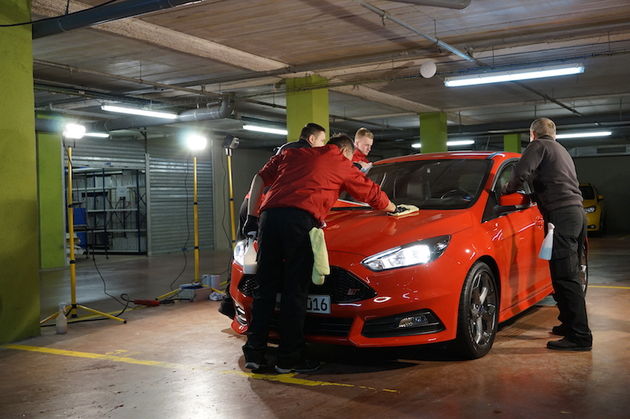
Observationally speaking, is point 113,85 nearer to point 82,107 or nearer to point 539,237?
point 82,107

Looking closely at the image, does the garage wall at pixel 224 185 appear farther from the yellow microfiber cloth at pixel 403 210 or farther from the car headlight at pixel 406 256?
the car headlight at pixel 406 256

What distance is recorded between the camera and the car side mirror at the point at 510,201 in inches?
192

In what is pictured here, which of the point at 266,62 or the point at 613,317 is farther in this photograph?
the point at 266,62

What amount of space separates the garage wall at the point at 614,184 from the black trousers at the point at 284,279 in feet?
76.1

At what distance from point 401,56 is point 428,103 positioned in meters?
6.81

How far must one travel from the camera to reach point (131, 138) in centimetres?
1852

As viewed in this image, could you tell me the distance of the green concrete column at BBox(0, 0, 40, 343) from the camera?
5.88 metres

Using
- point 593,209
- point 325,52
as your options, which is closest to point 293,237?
point 325,52

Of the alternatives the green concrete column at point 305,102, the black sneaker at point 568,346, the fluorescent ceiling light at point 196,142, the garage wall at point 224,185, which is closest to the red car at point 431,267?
the black sneaker at point 568,346

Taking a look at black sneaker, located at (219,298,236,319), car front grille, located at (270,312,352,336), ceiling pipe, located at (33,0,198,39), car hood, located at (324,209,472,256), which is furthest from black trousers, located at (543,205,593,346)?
ceiling pipe, located at (33,0,198,39)

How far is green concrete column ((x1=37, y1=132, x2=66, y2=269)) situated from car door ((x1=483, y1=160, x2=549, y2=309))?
12.1 metres

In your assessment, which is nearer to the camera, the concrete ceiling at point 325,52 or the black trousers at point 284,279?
the black trousers at point 284,279

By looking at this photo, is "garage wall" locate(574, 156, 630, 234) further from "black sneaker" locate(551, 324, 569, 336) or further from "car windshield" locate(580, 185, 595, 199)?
"black sneaker" locate(551, 324, 569, 336)

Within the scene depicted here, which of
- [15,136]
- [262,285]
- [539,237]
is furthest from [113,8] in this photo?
[539,237]
